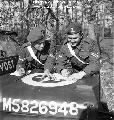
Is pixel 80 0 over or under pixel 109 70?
over

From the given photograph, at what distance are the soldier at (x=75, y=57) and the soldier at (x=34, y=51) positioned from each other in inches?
9.2

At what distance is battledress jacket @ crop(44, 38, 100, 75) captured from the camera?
16.1 feet

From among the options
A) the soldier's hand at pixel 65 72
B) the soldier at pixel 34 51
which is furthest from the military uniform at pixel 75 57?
the soldier at pixel 34 51

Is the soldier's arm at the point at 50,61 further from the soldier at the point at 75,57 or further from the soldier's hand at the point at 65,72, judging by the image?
the soldier's hand at the point at 65,72

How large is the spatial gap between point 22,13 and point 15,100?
6.86m

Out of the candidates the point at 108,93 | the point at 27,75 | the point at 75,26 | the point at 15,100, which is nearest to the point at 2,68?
the point at 27,75

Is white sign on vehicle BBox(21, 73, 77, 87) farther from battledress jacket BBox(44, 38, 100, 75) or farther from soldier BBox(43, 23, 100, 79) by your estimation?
battledress jacket BBox(44, 38, 100, 75)

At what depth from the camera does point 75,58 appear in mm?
5246

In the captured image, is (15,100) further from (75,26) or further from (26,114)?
(75,26)

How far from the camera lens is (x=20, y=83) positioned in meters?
4.33

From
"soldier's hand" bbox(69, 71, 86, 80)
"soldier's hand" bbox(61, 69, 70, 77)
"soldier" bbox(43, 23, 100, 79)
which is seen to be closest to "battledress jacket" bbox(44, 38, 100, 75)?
"soldier" bbox(43, 23, 100, 79)

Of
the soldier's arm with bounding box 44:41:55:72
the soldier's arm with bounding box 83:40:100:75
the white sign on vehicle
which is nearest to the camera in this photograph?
the white sign on vehicle

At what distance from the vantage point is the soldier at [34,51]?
4.99 meters

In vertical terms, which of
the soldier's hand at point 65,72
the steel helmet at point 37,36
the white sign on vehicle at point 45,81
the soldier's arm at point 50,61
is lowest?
the white sign on vehicle at point 45,81
